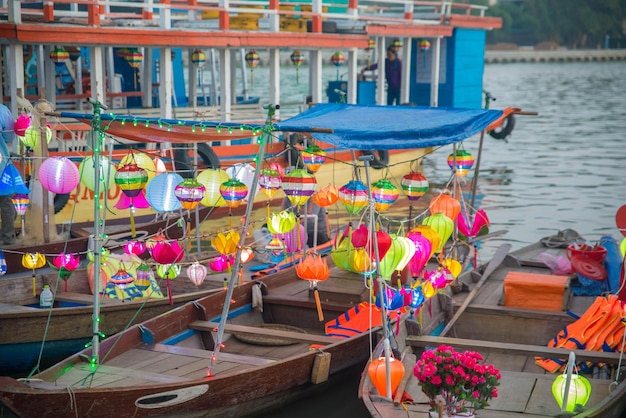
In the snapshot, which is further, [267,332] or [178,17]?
[178,17]

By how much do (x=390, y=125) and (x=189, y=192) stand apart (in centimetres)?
199

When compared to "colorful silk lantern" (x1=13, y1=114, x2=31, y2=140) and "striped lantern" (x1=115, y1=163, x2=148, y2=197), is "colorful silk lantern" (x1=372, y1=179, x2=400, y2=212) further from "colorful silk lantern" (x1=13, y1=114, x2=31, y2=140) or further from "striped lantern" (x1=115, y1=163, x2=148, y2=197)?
"colorful silk lantern" (x1=13, y1=114, x2=31, y2=140)

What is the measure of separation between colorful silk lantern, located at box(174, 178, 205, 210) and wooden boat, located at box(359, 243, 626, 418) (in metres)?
2.13

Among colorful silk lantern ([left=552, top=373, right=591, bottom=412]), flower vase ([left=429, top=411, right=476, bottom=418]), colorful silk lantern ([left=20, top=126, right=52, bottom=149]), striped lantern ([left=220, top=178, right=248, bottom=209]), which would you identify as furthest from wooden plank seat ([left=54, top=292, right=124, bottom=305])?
colorful silk lantern ([left=552, top=373, right=591, bottom=412])

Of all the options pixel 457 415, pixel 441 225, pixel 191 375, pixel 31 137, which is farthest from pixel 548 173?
pixel 457 415

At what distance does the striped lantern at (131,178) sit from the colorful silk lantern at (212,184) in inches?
21.0

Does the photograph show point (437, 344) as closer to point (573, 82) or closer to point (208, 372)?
point (208, 372)

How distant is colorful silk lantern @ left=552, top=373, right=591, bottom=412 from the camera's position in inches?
248

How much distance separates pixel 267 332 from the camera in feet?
27.0

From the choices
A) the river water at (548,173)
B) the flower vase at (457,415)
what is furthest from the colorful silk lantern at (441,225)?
the flower vase at (457,415)

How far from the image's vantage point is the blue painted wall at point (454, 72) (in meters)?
19.9

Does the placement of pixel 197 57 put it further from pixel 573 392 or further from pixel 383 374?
pixel 573 392

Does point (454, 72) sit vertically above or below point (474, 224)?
above

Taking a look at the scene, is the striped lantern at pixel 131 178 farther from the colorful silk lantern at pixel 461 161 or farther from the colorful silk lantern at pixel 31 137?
the colorful silk lantern at pixel 461 161
